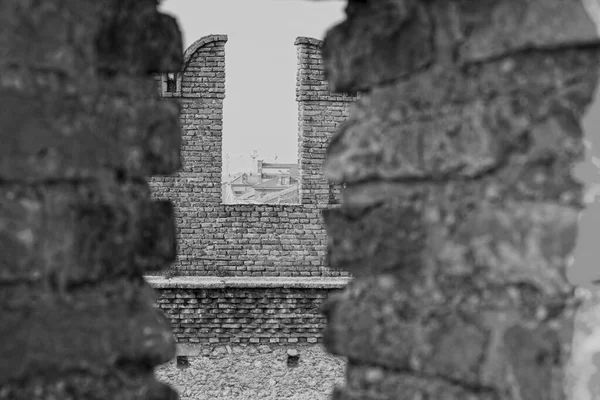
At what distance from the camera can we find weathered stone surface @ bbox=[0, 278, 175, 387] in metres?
2.08

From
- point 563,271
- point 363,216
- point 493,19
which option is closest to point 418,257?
point 363,216

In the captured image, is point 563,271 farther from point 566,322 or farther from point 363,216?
point 363,216

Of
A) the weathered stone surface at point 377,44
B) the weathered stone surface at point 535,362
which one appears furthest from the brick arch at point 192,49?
the weathered stone surface at point 535,362

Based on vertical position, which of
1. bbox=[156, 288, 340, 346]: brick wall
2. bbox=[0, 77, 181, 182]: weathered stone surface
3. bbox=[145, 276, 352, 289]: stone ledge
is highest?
bbox=[0, 77, 181, 182]: weathered stone surface

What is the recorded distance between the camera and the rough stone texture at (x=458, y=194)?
1.88 metres

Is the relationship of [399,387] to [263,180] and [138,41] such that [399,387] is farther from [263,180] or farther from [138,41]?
[263,180]

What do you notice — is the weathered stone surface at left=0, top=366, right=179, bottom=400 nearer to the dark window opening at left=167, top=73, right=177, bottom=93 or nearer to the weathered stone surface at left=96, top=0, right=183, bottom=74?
the weathered stone surface at left=96, top=0, right=183, bottom=74

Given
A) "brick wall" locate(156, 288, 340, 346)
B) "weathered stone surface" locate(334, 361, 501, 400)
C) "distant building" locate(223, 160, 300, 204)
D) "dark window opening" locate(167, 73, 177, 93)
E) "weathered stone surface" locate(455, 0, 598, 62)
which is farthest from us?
"distant building" locate(223, 160, 300, 204)

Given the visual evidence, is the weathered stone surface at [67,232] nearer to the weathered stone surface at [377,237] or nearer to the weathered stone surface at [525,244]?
the weathered stone surface at [377,237]

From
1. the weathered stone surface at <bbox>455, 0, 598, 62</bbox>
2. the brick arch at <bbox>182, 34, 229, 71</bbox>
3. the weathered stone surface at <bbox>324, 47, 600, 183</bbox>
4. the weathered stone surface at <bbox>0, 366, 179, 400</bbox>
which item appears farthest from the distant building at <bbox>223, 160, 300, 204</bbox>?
the weathered stone surface at <bbox>455, 0, 598, 62</bbox>

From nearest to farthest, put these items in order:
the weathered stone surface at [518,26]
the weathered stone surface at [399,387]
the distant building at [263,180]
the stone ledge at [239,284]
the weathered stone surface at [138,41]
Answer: the weathered stone surface at [518,26] → the weathered stone surface at [399,387] → the weathered stone surface at [138,41] → the stone ledge at [239,284] → the distant building at [263,180]

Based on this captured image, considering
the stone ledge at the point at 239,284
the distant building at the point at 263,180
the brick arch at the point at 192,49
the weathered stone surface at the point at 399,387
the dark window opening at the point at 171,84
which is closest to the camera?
the weathered stone surface at the point at 399,387

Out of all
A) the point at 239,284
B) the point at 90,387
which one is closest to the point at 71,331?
the point at 90,387

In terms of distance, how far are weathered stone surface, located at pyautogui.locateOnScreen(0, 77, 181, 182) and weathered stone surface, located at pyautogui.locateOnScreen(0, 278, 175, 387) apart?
0.28m
